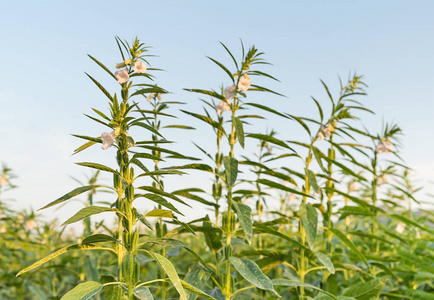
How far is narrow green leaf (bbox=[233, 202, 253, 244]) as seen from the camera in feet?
4.94

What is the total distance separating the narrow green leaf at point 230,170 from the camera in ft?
5.21

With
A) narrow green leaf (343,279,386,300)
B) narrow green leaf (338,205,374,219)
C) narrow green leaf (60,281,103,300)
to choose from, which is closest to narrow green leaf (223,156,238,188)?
narrow green leaf (60,281,103,300)

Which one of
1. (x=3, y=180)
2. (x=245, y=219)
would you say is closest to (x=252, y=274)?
(x=245, y=219)

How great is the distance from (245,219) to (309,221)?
0.43 metres

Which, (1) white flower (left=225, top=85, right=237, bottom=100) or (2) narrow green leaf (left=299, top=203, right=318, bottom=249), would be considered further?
(1) white flower (left=225, top=85, right=237, bottom=100)

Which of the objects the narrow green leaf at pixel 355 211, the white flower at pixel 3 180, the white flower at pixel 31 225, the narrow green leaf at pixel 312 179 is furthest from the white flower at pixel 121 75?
the white flower at pixel 3 180

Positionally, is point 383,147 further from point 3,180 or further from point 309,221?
point 3,180

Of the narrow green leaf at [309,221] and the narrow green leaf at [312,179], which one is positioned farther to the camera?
the narrow green leaf at [312,179]

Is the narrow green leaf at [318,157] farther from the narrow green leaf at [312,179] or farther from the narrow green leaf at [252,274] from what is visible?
the narrow green leaf at [252,274]

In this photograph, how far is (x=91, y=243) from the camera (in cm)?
146

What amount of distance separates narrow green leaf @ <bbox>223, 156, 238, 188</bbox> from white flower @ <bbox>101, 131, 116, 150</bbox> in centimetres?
46

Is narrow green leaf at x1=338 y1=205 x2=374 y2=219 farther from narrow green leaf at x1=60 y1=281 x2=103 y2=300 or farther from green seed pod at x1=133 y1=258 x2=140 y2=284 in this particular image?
narrow green leaf at x1=60 y1=281 x2=103 y2=300

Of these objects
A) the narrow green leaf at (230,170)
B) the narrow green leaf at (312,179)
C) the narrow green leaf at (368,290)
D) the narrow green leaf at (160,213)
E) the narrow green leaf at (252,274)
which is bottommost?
the narrow green leaf at (368,290)

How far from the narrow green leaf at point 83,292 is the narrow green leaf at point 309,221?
934mm
